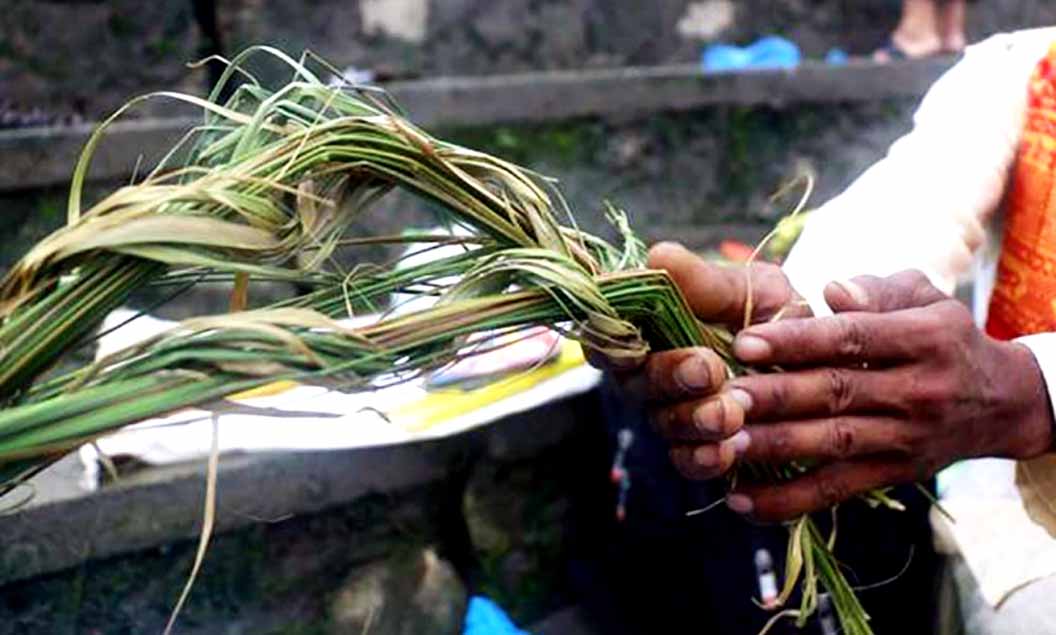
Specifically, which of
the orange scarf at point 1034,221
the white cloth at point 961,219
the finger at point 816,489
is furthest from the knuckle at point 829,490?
the orange scarf at point 1034,221

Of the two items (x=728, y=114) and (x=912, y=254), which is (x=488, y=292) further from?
(x=728, y=114)

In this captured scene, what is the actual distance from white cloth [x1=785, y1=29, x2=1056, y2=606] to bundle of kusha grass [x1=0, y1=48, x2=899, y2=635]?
0.50m

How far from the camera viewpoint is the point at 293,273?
3.65 ft

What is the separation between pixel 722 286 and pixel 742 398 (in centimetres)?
12

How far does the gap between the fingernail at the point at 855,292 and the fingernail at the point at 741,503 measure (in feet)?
0.71

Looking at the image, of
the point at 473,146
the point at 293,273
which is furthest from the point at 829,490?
the point at 473,146

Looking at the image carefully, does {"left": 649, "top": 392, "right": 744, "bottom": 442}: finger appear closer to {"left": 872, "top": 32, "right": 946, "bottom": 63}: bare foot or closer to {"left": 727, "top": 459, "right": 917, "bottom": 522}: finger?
{"left": 727, "top": 459, "right": 917, "bottom": 522}: finger

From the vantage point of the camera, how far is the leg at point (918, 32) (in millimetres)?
5172

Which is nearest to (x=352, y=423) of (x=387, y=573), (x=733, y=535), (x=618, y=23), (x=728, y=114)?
(x=387, y=573)

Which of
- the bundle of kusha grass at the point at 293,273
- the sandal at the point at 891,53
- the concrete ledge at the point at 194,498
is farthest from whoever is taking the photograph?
the sandal at the point at 891,53

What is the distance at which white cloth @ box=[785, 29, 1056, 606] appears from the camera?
5.89ft

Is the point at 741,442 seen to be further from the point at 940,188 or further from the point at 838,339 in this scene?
the point at 940,188

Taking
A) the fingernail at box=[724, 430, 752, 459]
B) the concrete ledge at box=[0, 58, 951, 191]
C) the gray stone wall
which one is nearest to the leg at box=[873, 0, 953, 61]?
the gray stone wall

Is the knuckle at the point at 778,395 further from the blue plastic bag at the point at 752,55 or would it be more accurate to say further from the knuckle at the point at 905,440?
the blue plastic bag at the point at 752,55
